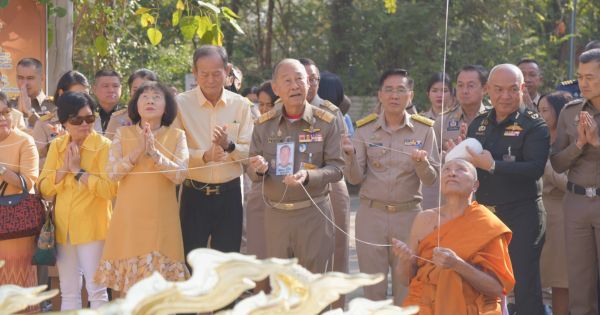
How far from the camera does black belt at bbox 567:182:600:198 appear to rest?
620 centimetres

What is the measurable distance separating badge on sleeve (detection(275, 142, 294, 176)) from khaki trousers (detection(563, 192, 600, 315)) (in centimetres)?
193

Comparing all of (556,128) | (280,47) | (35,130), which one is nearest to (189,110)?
(35,130)

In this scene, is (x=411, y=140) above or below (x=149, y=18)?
below

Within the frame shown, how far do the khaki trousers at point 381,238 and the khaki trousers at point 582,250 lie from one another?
1.01m

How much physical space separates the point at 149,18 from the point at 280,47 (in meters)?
12.8

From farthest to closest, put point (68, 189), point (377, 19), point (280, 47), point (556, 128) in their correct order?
point (280, 47), point (377, 19), point (556, 128), point (68, 189)

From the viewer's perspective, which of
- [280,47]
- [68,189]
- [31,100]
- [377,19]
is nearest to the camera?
[68,189]

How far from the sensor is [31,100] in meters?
7.78

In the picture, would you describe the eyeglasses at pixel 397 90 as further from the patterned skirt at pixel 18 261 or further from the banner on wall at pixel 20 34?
the banner on wall at pixel 20 34

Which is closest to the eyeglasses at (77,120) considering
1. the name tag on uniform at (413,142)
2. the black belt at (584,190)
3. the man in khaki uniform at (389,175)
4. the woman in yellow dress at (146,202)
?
the woman in yellow dress at (146,202)

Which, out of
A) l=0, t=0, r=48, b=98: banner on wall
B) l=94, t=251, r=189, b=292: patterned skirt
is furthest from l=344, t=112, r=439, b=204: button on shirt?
l=0, t=0, r=48, b=98: banner on wall

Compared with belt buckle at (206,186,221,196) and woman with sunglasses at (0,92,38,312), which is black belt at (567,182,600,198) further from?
woman with sunglasses at (0,92,38,312)

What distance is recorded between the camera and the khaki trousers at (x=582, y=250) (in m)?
6.25

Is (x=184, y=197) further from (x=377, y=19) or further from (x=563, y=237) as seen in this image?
(x=377, y=19)
